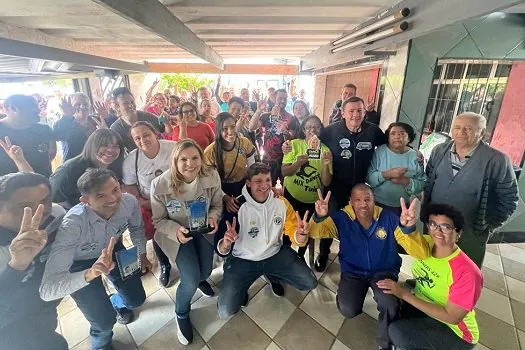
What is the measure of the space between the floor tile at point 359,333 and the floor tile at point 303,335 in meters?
0.12

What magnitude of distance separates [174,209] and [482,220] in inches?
97.8

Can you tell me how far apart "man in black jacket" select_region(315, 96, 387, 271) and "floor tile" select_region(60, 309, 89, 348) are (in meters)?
2.49

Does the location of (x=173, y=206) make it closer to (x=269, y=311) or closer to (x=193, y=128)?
(x=269, y=311)

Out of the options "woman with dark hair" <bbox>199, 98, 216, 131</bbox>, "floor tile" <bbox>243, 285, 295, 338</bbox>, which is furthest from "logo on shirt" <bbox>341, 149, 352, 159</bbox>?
"woman with dark hair" <bbox>199, 98, 216, 131</bbox>

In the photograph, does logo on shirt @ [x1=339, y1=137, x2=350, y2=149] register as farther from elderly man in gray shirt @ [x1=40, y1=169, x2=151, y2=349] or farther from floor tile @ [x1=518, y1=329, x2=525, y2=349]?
floor tile @ [x1=518, y1=329, x2=525, y2=349]

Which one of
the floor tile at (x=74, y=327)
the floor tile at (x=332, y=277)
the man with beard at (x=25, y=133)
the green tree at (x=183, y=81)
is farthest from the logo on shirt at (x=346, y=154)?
the green tree at (x=183, y=81)

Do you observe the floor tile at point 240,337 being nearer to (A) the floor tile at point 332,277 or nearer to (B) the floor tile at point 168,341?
(B) the floor tile at point 168,341

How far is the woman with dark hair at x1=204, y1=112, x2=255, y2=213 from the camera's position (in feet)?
7.62

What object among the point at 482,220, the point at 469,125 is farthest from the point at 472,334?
the point at 469,125

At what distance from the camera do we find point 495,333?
6.32 ft

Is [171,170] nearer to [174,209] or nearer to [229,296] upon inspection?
[174,209]

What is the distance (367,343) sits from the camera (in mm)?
1832

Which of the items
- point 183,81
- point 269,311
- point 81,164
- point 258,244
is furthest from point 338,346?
point 183,81

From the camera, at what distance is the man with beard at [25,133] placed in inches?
90.1
